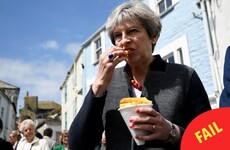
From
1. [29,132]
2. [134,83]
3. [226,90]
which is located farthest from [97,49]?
[226,90]

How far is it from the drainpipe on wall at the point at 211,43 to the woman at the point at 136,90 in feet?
20.1

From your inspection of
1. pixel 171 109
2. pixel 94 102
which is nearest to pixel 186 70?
pixel 171 109

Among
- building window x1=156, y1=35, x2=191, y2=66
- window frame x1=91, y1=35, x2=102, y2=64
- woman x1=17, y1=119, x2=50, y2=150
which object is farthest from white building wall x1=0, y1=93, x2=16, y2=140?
woman x1=17, y1=119, x2=50, y2=150

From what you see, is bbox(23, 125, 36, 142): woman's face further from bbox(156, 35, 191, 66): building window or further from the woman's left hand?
bbox(156, 35, 191, 66): building window

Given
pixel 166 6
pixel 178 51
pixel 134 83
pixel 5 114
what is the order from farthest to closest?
pixel 5 114 < pixel 166 6 < pixel 178 51 < pixel 134 83

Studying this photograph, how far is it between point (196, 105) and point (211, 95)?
22.1 ft

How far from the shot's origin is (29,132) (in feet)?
18.3

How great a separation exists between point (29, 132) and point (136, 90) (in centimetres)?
465

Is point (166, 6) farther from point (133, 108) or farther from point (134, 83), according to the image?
point (133, 108)

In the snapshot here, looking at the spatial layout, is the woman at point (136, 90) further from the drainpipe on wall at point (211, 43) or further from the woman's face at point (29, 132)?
the drainpipe on wall at point (211, 43)

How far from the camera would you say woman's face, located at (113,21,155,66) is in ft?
5.09

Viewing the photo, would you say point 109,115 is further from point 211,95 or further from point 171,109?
point 211,95

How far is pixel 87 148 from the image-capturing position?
1455mm

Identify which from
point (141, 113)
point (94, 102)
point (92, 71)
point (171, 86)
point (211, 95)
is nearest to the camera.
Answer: point (141, 113)
